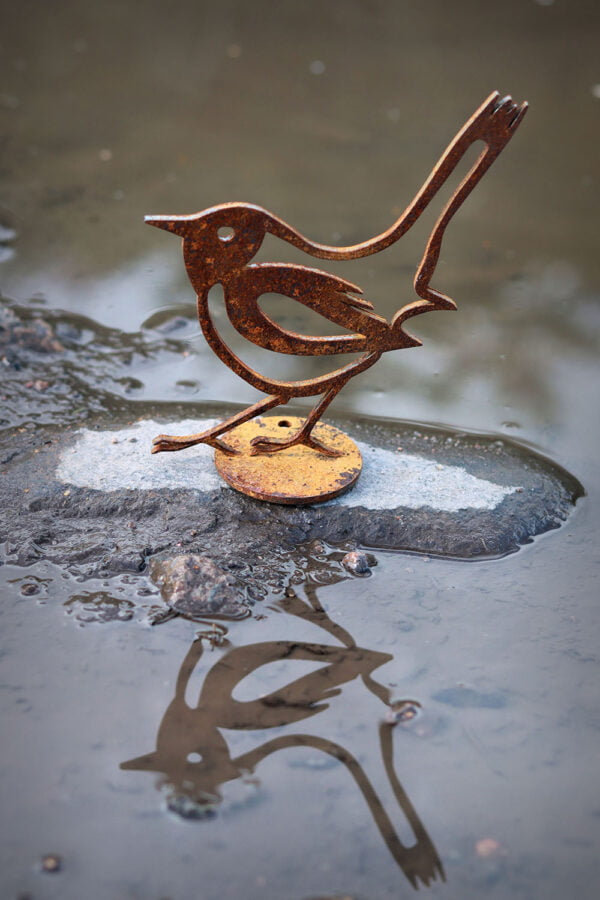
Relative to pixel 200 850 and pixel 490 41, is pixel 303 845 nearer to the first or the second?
pixel 200 850

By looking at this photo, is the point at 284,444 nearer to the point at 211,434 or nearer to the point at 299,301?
the point at 211,434

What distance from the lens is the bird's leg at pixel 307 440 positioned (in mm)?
2590

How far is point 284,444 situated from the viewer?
2664 mm

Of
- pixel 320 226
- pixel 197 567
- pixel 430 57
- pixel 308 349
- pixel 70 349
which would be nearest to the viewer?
pixel 197 567

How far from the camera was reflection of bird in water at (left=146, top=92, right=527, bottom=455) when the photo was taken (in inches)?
87.4

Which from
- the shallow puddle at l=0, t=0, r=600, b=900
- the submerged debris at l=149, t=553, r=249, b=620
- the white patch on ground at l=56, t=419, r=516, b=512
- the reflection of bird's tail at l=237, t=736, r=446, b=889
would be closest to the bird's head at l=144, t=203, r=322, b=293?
the white patch on ground at l=56, t=419, r=516, b=512

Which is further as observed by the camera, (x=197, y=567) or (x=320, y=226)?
(x=320, y=226)

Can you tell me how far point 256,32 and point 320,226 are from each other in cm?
242

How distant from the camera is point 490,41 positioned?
5852 mm

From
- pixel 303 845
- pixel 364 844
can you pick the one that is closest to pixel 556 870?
pixel 364 844

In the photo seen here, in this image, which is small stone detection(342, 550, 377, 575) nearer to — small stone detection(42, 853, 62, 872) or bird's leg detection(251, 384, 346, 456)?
bird's leg detection(251, 384, 346, 456)

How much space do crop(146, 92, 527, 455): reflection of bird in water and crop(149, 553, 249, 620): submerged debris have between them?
0.41 m

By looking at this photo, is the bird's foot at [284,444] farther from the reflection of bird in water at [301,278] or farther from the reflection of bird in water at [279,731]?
the reflection of bird in water at [279,731]

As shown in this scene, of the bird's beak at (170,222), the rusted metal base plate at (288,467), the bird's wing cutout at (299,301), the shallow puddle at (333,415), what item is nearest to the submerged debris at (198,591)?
the shallow puddle at (333,415)
